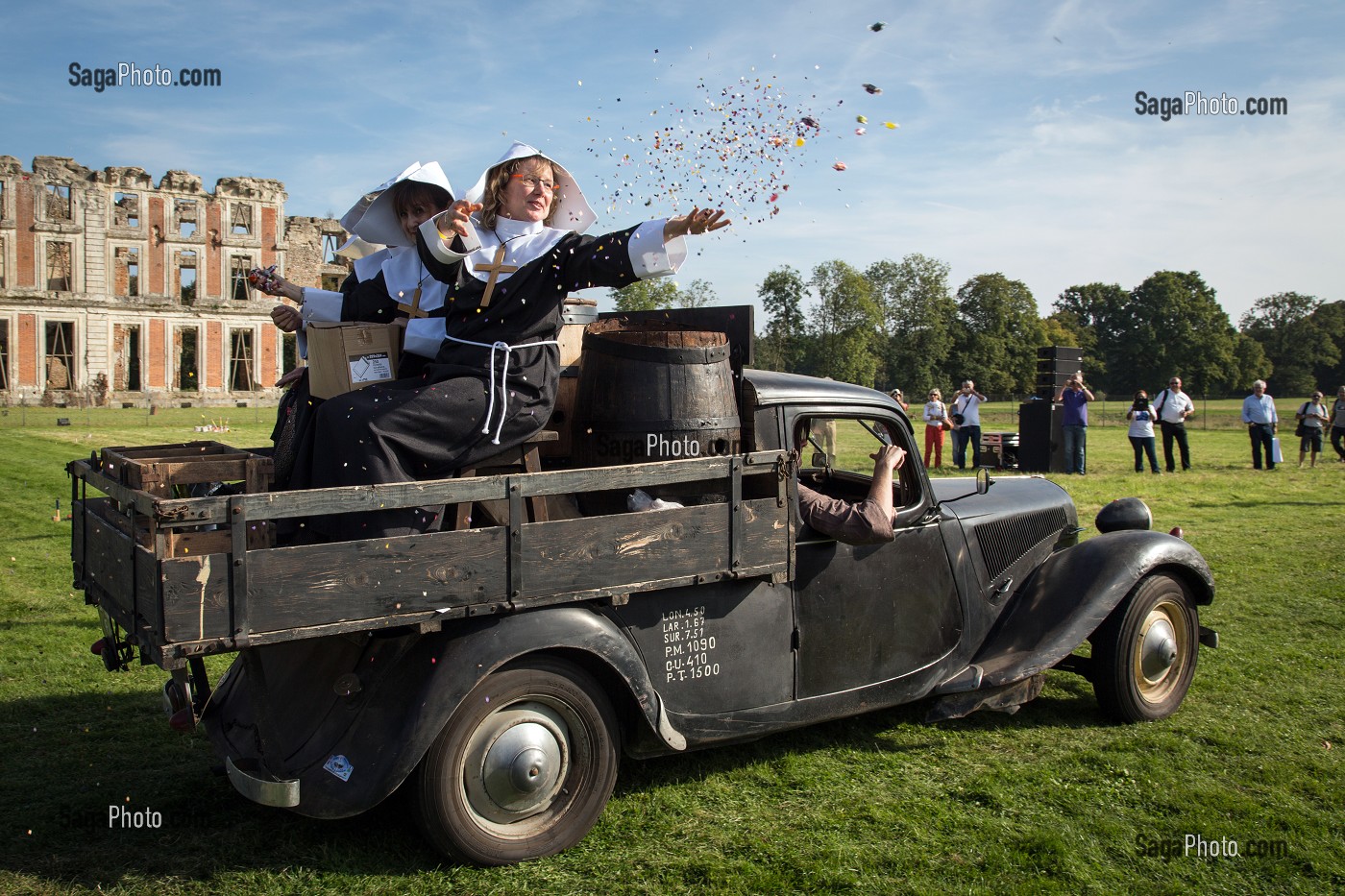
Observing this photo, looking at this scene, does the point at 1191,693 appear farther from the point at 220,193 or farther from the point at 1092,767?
the point at 220,193

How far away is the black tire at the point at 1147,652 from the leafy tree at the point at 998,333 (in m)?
72.2

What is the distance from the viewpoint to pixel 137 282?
2181 inches

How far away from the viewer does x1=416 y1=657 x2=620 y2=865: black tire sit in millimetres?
3283

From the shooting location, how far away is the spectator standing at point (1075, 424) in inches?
694

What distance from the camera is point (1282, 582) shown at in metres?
7.94

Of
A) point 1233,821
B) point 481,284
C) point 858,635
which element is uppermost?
point 481,284

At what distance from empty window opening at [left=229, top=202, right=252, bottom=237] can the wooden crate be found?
60.0 metres

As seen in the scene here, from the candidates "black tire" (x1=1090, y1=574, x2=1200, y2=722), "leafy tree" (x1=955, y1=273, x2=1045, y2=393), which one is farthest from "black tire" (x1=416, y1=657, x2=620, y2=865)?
"leafy tree" (x1=955, y1=273, x2=1045, y2=393)

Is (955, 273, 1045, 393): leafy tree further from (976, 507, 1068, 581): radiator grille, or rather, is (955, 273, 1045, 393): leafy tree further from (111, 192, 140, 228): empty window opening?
(976, 507, 1068, 581): radiator grille

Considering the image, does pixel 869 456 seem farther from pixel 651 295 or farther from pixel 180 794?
pixel 651 295

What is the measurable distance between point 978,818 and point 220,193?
61450 millimetres

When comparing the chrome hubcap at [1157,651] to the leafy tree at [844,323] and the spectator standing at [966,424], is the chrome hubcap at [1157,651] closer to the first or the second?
the spectator standing at [966,424]

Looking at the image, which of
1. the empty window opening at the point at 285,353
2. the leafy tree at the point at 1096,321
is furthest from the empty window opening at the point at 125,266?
the leafy tree at the point at 1096,321

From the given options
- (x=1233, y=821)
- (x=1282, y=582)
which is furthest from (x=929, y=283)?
(x=1233, y=821)
